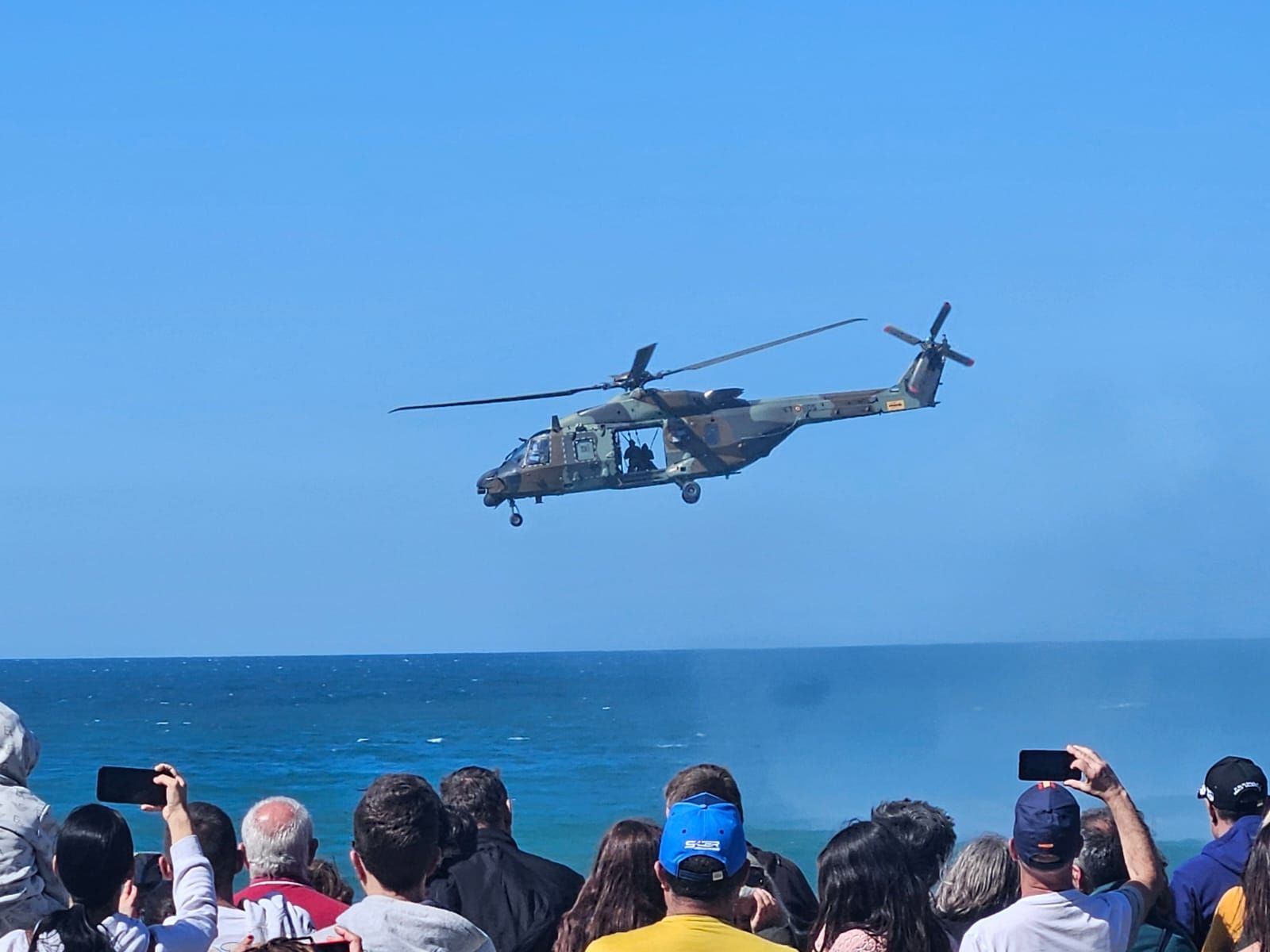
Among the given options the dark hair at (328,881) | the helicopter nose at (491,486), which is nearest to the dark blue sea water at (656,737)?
the helicopter nose at (491,486)

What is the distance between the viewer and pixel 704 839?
4348mm

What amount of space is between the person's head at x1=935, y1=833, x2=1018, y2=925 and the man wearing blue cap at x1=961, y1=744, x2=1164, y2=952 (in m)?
0.79

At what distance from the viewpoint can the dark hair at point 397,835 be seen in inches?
198

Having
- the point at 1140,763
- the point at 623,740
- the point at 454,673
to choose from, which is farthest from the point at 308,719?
the point at 454,673

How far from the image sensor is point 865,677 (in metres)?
144

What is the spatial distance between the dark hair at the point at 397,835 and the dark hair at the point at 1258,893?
2506mm

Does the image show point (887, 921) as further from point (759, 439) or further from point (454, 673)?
point (454, 673)

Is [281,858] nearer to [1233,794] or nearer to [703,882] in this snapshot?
[703,882]

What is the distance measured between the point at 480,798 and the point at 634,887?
1540 mm

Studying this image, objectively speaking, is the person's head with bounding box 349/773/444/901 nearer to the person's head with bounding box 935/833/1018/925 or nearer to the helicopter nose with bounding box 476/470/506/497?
the person's head with bounding box 935/833/1018/925

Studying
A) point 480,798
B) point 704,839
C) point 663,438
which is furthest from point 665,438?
point 704,839

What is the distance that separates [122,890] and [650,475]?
73.5ft

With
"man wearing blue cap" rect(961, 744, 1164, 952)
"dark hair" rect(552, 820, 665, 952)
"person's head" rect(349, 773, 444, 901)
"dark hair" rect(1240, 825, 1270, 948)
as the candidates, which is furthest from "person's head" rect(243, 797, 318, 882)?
"dark hair" rect(1240, 825, 1270, 948)

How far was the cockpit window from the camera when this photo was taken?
2689 centimetres
